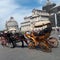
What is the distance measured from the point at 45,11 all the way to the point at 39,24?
86.9 m

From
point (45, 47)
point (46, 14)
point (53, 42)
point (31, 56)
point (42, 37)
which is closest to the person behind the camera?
point (31, 56)

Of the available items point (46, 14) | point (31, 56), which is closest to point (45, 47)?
point (31, 56)

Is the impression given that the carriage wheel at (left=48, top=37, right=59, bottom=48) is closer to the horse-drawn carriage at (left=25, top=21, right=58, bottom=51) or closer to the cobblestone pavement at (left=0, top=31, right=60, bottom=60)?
the horse-drawn carriage at (left=25, top=21, right=58, bottom=51)

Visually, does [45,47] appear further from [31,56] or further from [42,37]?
[31,56]

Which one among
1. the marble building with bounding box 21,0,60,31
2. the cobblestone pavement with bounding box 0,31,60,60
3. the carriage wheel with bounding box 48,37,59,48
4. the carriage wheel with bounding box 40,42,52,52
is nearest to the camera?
the cobblestone pavement with bounding box 0,31,60,60

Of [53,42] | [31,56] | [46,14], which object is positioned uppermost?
[46,14]

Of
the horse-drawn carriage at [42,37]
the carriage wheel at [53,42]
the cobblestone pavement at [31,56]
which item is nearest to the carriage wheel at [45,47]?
the horse-drawn carriage at [42,37]

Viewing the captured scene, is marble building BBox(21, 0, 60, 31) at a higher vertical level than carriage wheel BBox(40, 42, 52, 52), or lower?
higher

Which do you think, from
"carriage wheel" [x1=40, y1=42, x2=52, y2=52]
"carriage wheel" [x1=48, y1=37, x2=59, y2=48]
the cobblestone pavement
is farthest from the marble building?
the cobblestone pavement

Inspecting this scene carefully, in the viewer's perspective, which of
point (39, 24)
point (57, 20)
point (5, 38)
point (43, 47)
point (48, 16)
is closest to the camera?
point (43, 47)

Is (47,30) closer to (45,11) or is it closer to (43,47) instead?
(43,47)

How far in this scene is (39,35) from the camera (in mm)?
17516

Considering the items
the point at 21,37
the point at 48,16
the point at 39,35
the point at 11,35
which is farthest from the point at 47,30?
the point at 48,16

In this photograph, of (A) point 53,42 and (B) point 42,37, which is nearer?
(B) point 42,37
